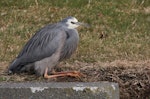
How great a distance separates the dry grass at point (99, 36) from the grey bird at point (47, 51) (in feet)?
0.34

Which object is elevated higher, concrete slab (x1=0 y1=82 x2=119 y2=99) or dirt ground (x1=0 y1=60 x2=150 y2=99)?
concrete slab (x1=0 y1=82 x2=119 y2=99)

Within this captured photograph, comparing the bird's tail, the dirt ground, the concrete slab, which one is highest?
the concrete slab

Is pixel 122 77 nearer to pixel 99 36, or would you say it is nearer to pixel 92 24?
pixel 99 36

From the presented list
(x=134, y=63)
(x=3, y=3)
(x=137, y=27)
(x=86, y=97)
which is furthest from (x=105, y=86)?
(x=3, y=3)

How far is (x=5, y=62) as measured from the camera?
5855mm

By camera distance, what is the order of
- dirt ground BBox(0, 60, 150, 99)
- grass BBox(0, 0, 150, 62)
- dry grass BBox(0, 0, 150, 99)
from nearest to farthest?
dirt ground BBox(0, 60, 150, 99), dry grass BBox(0, 0, 150, 99), grass BBox(0, 0, 150, 62)

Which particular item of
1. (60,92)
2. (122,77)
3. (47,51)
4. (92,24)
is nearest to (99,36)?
(92,24)

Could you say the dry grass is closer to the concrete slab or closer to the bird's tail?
the bird's tail

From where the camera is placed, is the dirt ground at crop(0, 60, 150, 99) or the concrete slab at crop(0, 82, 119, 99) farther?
the dirt ground at crop(0, 60, 150, 99)

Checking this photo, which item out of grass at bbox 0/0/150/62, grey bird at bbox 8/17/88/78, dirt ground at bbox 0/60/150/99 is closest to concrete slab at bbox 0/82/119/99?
dirt ground at bbox 0/60/150/99

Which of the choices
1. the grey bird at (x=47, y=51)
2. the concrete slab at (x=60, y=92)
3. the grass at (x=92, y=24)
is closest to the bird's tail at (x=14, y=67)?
the grey bird at (x=47, y=51)

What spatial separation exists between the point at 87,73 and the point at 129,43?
155 centimetres

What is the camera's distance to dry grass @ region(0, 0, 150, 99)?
5242 millimetres

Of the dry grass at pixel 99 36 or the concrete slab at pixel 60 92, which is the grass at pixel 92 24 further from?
the concrete slab at pixel 60 92
